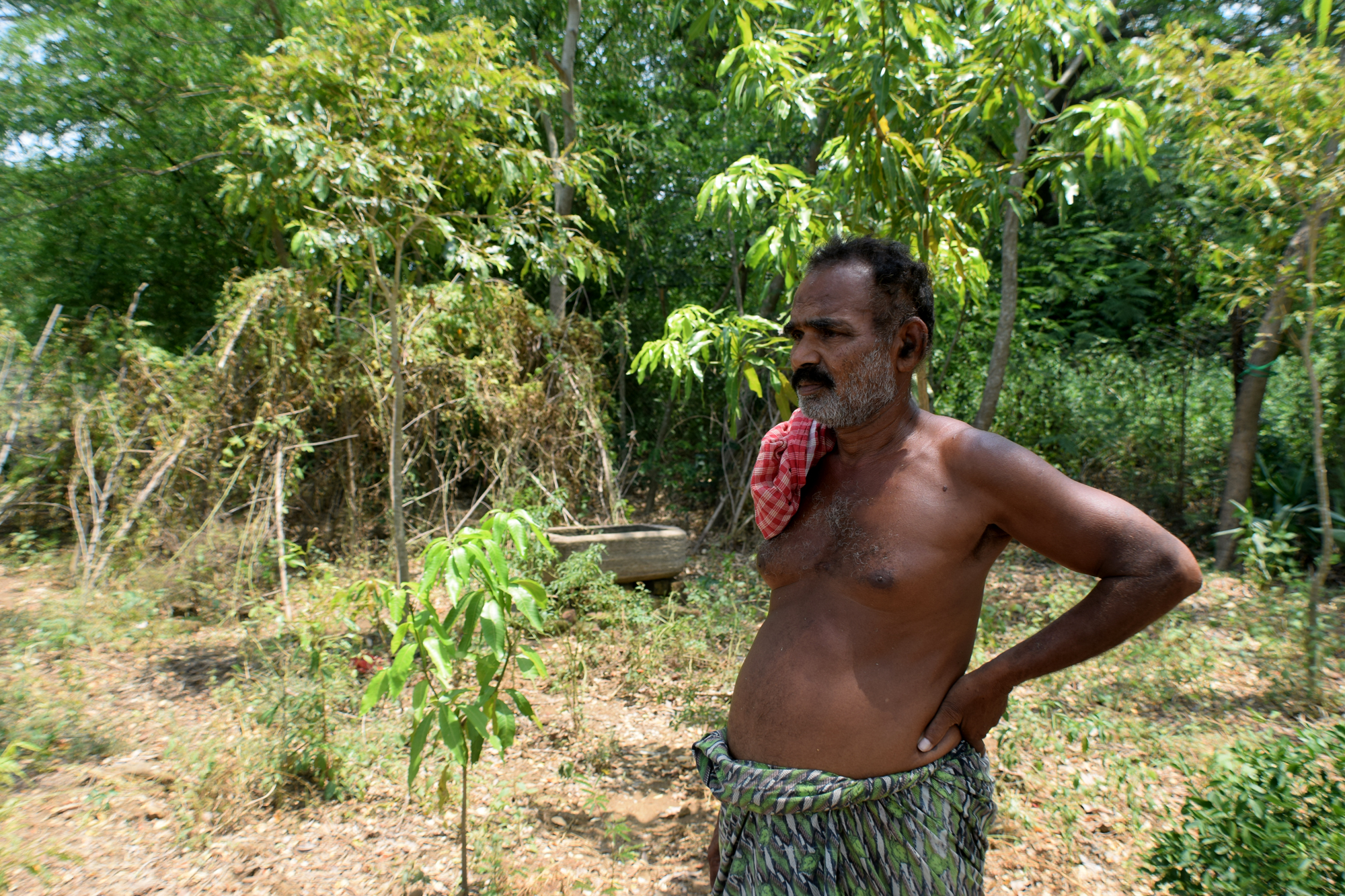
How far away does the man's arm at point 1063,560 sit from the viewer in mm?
1330

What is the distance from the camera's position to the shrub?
194 cm

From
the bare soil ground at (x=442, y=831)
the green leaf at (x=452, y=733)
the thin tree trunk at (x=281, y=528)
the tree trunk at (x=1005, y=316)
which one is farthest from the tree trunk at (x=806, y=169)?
the green leaf at (x=452, y=733)

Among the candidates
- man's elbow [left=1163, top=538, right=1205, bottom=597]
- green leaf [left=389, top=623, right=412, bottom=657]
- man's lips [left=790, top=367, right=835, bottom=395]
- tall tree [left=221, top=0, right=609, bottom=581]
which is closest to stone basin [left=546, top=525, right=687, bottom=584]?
tall tree [left=221, top=0, right=609, bottom=581]

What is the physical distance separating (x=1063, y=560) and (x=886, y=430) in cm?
42

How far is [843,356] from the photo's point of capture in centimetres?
161

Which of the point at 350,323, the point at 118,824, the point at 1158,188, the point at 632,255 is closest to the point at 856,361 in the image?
the point at 118,824

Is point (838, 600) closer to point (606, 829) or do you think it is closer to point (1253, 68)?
point (606, 829)

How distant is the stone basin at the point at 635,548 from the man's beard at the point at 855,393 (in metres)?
4.03

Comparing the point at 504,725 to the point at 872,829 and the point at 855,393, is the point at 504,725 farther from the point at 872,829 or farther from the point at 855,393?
Result: the point at 855,393

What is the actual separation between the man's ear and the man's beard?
41mm

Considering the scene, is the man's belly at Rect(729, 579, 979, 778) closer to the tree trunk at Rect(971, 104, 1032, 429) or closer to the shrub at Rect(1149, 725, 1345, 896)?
the shrub at Rect(1149, 725, 1345, 896)

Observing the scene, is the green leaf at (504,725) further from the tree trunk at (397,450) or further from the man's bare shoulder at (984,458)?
the tree trunk at (397,450)

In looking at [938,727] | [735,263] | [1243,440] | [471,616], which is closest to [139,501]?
[471,616]

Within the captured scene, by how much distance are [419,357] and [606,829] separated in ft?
14.4
